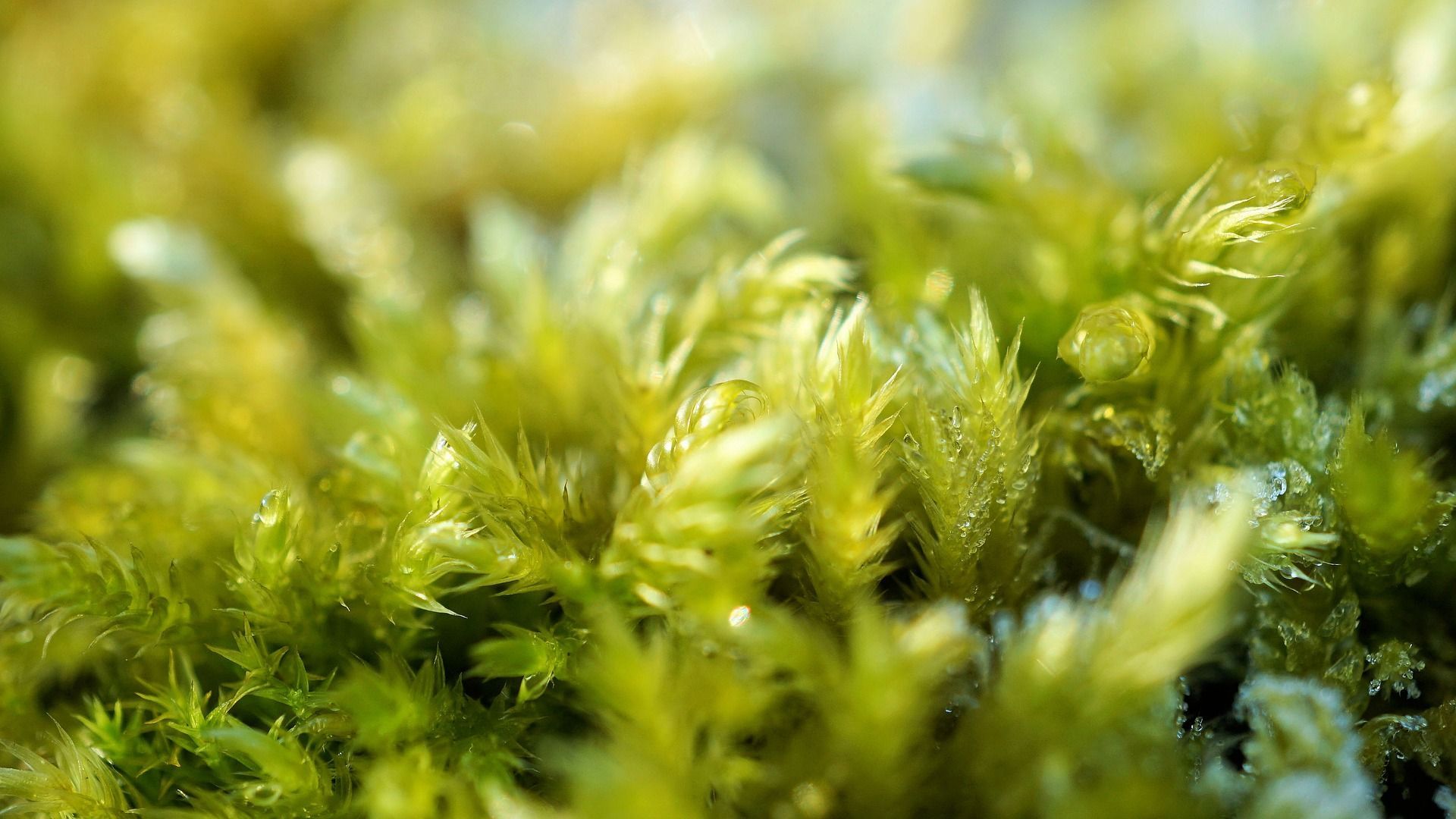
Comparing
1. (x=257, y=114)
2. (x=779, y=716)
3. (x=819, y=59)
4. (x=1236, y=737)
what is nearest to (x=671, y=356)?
(x=779, y=716)

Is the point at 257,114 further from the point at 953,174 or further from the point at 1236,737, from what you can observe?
the point at 1236,737

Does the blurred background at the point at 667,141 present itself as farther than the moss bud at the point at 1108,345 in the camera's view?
Yes

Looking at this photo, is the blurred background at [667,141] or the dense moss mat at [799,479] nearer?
the dense moss mat at [799,479]

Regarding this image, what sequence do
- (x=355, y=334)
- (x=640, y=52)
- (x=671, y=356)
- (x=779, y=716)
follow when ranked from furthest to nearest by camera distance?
(x=640, y=52)
(x=355, y=334)
(x=671, y=356)
(x=779, y=716)

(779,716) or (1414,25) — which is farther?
(1414,25)

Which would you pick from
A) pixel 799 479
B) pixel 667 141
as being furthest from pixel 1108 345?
pixel 667 141

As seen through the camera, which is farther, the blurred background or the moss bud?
the blurred background
